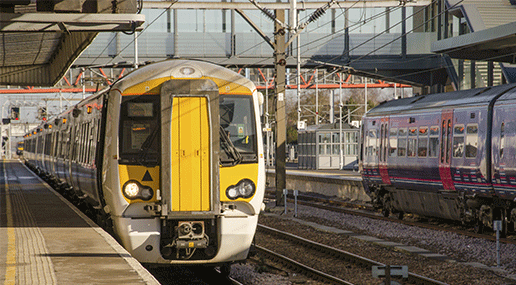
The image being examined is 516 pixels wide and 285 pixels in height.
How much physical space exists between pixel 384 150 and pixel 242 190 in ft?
34.5

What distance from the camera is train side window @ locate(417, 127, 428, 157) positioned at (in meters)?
18.2

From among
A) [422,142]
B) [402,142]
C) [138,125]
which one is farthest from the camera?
[402,142]

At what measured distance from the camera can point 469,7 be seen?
96.4 ft

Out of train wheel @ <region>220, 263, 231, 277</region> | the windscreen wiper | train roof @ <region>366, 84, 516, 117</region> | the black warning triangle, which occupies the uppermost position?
train roof @ <region>366, 84, 516, 117</region>

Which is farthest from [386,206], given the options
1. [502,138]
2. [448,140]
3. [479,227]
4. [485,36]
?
[502,138]

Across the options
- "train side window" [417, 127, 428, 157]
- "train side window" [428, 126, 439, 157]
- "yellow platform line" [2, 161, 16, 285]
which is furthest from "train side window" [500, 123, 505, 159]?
"yellow platform line" [2, 161, 16, 285]

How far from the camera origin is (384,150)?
2059 cm

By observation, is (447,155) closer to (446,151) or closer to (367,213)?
(446,151)

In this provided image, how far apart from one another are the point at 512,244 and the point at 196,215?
698 cm

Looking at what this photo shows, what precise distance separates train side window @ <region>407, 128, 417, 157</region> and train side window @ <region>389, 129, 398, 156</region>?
744 millimetres

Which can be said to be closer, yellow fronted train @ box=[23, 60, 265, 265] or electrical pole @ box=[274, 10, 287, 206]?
yellow fronted train @ box=[23, 60, 265, 265]

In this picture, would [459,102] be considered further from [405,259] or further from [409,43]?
[409,43]

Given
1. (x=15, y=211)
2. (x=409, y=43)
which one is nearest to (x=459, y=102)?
(x=15, y=211)

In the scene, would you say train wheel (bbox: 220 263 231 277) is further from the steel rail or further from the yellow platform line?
the yellow platform line
